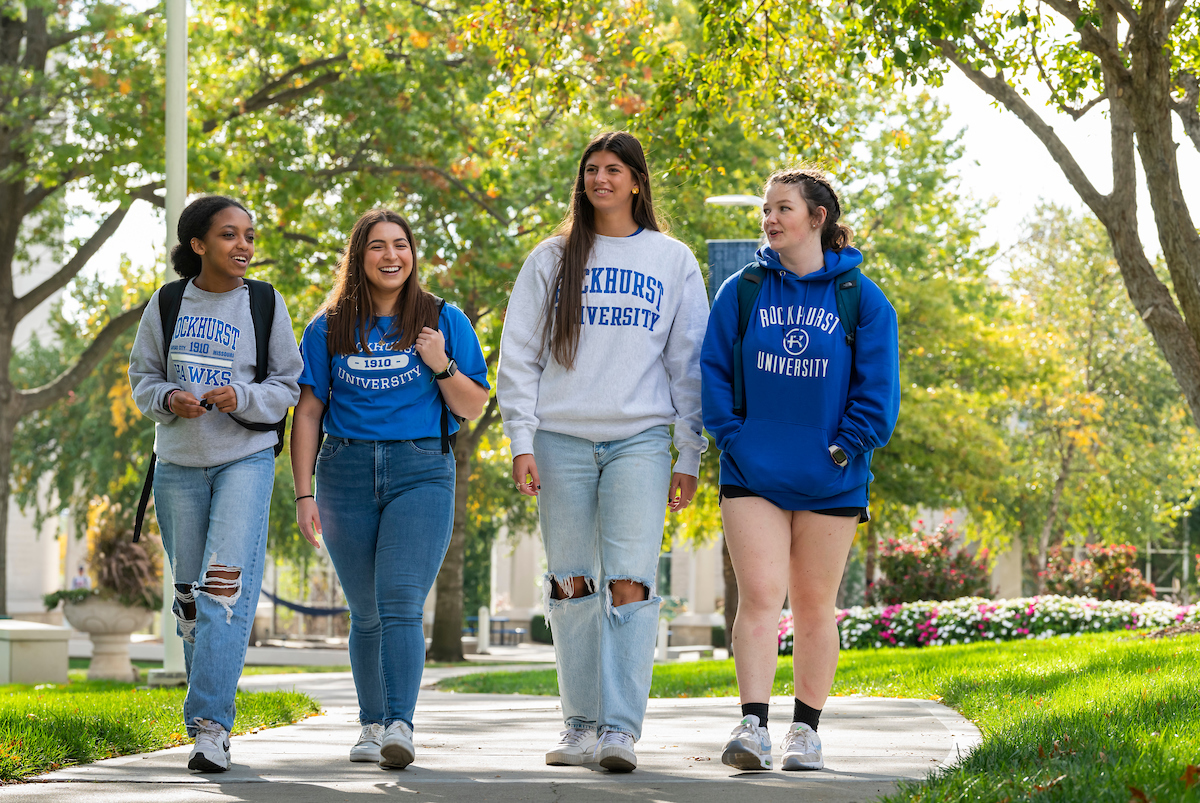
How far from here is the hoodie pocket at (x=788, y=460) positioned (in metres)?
4.16

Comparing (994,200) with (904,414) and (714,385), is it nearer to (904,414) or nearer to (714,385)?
(904,414)

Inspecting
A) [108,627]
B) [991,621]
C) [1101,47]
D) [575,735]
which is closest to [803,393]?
[575,735]

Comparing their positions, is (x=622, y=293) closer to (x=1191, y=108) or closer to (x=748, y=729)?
(x=748, y=729)

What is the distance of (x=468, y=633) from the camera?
112 ft

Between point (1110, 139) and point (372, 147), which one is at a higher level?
point (372, 147)

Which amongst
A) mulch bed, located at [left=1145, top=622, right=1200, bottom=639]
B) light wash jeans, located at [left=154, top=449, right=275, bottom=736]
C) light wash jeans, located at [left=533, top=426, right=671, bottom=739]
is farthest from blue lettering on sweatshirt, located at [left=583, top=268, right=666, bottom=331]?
mulch bed, located at [left=1145, top=622, right=1200, bottom=639]

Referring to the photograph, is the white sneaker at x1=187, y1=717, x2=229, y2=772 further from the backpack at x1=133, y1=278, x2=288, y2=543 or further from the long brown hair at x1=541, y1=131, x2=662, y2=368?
the long brown hair at x1=541, y1=131, x2=662, y2=368

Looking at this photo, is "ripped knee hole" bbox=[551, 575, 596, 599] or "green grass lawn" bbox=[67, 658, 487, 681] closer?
"ripped knee hole" bbox=[551, 575, 596, 599]

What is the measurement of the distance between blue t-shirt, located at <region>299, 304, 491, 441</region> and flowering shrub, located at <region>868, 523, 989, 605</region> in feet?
53.0

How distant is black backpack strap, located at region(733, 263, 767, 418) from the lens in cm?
433

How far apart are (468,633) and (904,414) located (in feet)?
57.0

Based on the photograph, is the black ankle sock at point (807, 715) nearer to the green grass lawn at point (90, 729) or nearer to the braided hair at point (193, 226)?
the green grass lawn at point (90, 729)

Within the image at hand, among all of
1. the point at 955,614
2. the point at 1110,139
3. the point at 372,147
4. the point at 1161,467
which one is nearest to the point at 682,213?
the point at 372,147

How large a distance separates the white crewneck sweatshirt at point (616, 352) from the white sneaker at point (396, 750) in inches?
40.0
